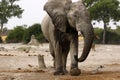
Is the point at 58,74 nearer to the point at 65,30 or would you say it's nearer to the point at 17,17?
the point at 65,30

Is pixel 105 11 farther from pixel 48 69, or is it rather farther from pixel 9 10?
pixel 48 69

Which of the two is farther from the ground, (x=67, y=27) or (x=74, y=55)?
(x=67, y=27)

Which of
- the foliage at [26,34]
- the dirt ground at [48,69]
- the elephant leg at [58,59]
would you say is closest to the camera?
the dirt ground at [48,69]

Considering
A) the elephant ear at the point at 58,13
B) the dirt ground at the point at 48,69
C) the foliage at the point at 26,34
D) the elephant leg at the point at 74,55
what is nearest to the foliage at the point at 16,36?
the foliage at the point at 26,34

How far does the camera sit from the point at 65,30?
12.8 metres

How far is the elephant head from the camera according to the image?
37.0ft

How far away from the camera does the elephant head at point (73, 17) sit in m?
11.3

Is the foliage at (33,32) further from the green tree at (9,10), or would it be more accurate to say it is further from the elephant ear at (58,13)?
the elephant ear at (58,13)

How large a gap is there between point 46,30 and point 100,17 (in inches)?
2534

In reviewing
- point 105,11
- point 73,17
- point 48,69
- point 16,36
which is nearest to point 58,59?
point 73,17

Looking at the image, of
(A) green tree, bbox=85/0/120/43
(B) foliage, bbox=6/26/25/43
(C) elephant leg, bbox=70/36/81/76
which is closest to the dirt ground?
(C) elephant leg, bbox=70/36/81/76

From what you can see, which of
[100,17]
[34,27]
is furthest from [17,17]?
[34,27]

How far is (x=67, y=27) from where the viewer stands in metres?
12.8

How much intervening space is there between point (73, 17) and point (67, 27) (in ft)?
2.19
